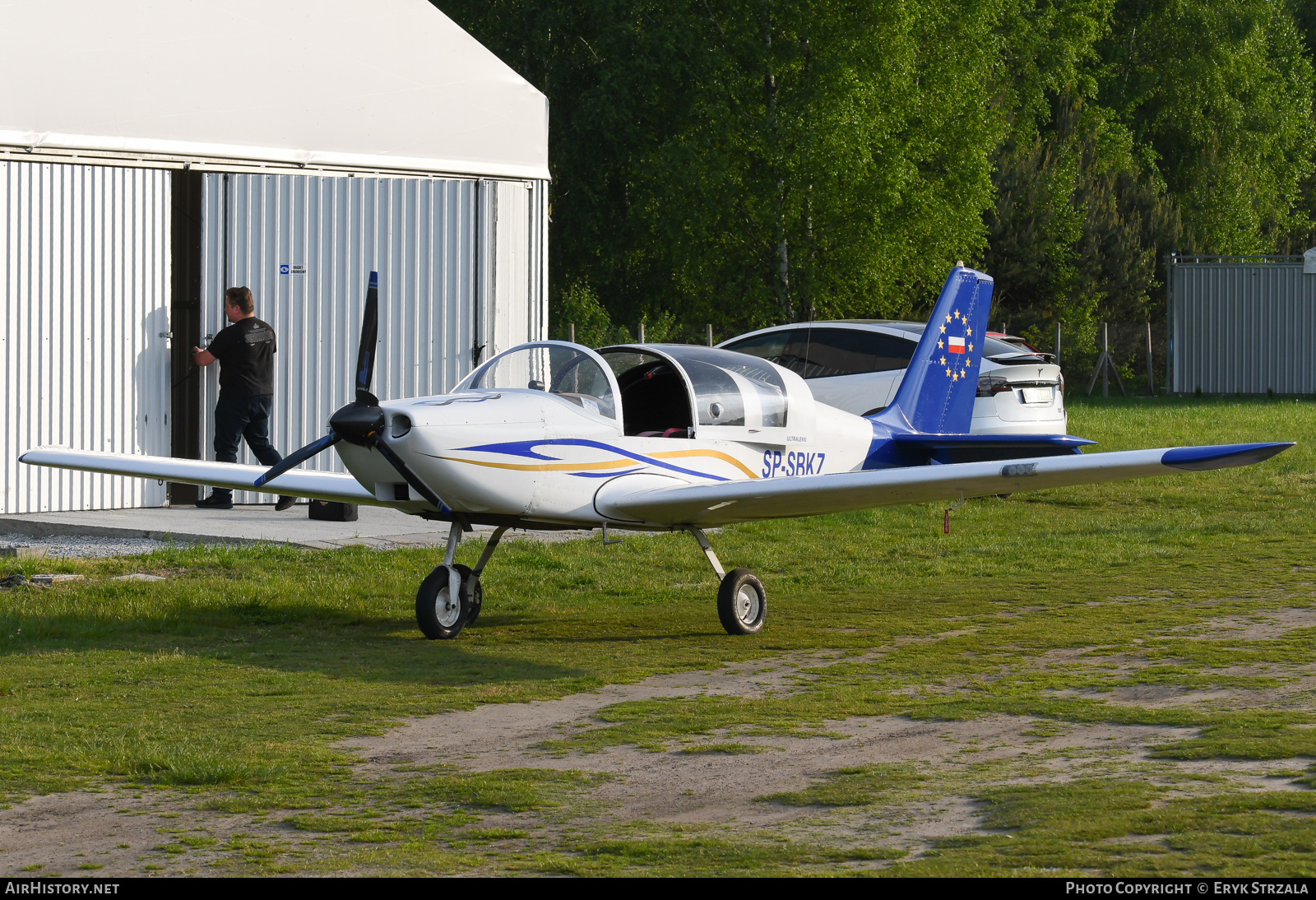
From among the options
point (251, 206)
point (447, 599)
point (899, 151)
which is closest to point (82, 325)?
point (251, 206)

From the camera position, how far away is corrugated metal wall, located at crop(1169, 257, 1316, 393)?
109ft

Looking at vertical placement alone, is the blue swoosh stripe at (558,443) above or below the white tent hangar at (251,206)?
below

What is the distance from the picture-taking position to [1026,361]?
614 inches

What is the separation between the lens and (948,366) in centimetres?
1123

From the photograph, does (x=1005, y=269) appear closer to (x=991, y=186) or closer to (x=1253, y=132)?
(x=991, y=186)

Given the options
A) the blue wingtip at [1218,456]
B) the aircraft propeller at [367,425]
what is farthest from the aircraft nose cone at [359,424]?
the blue wingtip at [1218,456]

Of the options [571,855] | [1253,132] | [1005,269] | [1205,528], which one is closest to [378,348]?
[1205,528]

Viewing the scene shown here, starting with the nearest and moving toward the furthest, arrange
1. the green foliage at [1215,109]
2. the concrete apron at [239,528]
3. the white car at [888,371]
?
the concrete apron at [239,528] < the white car at [888,371] < the green foliage at [1215,109]

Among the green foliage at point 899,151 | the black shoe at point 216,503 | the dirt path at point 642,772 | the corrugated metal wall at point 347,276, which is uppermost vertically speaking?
the green foliage at point 899,151

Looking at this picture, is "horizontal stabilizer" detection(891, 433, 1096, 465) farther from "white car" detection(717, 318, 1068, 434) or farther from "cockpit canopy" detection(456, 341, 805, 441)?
"white car" detection(717, 318, 1068, 434)

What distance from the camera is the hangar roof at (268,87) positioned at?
12.9 m

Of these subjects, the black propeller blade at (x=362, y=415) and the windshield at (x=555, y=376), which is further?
the windshield at (x=555, y=376)

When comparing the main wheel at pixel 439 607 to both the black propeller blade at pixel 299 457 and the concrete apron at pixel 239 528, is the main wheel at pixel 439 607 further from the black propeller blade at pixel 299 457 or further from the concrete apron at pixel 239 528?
the concrete apron at pixel 239 528

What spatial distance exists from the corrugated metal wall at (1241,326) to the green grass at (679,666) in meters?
20.5
